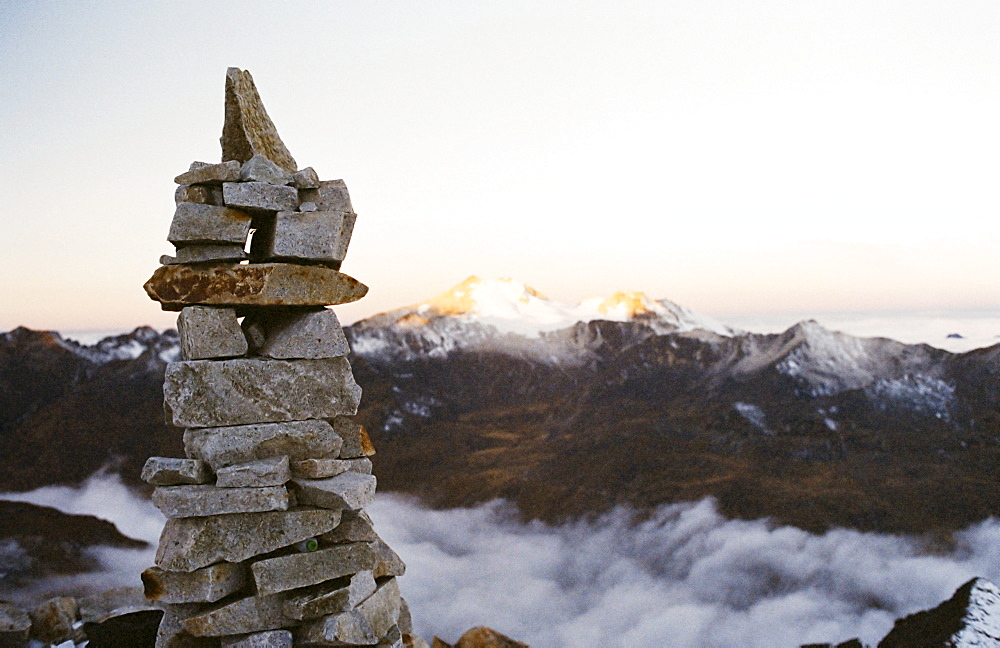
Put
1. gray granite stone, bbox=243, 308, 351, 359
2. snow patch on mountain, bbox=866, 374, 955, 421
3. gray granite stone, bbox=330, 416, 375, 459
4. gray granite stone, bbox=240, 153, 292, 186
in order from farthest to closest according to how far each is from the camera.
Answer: snow patch on mountain, bbox=866, 374, 955, 421, gray granite stone, bbox=330, 416, 375, 459, gray granite stone, bbox=243, 308, 351, 359, gray granite stone, bbox=240, 153, 292, 186

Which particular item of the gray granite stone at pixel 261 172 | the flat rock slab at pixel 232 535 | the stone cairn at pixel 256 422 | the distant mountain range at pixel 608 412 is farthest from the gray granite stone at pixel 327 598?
the distant mountain range at pixel 608 412

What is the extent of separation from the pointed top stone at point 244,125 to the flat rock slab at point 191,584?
353 centimetres

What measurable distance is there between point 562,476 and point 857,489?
25.5 feet

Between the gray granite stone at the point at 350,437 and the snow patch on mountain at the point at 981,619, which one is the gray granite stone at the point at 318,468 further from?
the snow patch on mountain at the point at 981,619

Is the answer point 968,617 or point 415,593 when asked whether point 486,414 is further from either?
point 968,617

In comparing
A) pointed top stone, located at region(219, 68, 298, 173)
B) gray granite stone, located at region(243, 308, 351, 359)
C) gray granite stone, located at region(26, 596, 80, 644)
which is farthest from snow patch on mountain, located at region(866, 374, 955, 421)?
gray granite stone, located at region(26, 596, 80, 644)

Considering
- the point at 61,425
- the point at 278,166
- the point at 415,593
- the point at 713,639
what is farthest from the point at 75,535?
A: the point at 278,166

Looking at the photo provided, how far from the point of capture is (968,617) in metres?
12.7

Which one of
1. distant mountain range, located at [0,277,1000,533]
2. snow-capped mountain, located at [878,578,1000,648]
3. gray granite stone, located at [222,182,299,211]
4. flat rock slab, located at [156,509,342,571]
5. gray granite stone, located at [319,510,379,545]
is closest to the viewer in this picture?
flat rock slab, located at [156,509,342,571]

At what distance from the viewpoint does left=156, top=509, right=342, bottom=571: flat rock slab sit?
6031 millimetres

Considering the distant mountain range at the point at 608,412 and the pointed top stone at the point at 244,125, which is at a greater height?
the pointed top stone at the point at 244,125

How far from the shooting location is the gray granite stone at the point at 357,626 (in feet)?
20.2

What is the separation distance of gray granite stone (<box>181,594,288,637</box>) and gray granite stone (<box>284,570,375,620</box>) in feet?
0.43

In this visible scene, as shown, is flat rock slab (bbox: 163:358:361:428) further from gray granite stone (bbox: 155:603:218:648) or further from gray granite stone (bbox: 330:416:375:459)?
gray granite stone (bbox: 155:603:218:648)
